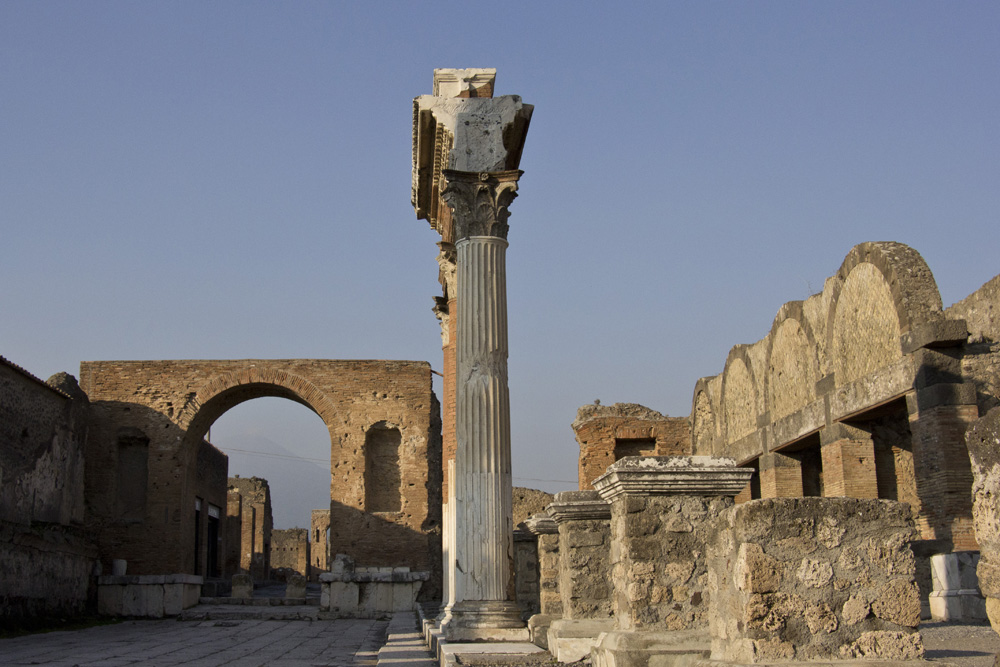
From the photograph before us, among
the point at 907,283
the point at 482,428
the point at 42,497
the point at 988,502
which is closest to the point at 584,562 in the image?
the point at 482,428

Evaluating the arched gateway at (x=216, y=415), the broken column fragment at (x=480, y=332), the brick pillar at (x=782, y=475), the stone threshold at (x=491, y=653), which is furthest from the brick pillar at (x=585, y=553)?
the arched gateway at (x=216, y=415)

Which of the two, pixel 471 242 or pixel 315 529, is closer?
pixel 471 242

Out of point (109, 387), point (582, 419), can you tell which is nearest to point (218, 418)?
point (109, 387)

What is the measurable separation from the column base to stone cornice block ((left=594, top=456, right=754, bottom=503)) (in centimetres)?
301

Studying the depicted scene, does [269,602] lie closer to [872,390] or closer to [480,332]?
[872,390]

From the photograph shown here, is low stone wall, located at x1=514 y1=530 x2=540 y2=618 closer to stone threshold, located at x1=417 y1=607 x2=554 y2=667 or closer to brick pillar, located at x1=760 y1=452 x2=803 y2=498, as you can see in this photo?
stone threshold, located at x1=417 y1=607 x2=554 y2=667

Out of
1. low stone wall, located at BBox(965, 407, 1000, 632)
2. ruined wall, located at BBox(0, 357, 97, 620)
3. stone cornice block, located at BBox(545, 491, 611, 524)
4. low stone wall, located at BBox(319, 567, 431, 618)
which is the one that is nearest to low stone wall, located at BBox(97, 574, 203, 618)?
ruined wall, located at BBox(0, 357, 97, 620)

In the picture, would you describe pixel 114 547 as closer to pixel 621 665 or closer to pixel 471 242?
pixel 471 242

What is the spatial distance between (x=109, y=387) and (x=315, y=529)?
18041 millimetres

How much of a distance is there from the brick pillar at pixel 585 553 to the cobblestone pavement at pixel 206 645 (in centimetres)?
354

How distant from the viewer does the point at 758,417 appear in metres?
15.6

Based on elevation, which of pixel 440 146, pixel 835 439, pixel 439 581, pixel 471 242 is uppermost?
pixel 440 146

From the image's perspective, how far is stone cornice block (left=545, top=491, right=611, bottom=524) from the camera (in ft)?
21.8

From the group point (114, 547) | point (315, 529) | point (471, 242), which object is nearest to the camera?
point (471, 242)
